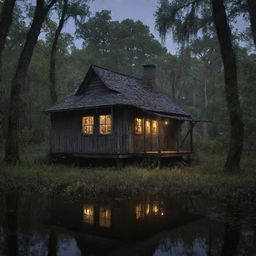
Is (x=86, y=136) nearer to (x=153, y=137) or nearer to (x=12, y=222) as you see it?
(x=153, y=137)

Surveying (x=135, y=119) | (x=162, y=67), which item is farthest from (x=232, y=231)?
(x=162, y=67)

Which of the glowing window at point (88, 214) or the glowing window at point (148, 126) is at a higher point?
the glowing window at point (148, 126)

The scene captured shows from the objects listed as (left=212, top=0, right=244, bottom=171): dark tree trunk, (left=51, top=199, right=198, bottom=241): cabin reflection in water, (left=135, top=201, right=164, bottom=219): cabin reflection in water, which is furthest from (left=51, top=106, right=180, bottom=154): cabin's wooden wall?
(left=135, top=201, right=164, bottom=219): cabin reflection in water

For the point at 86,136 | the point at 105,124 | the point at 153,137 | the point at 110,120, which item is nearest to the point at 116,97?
the point at 110,120

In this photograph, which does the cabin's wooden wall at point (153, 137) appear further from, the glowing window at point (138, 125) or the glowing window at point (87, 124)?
the glowing window at point (87, 124)

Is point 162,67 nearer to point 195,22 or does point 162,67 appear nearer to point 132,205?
point 195,22

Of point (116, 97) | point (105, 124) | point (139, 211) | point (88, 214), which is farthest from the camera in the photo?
point (105, 124)

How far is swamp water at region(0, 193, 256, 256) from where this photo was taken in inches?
234

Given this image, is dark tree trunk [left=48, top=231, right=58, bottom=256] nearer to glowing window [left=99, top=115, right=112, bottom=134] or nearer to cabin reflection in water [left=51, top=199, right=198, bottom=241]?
cabin reflection in water [left=51, top=199, right=198, bottom=241]

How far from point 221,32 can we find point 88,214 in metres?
12.2

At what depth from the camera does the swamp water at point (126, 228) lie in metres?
5.95

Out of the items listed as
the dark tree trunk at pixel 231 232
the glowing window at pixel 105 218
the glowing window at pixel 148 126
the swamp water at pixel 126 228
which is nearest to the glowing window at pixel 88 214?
the swamp water at pixel 126 228

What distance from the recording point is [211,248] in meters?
6.01

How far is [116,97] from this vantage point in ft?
62.0
